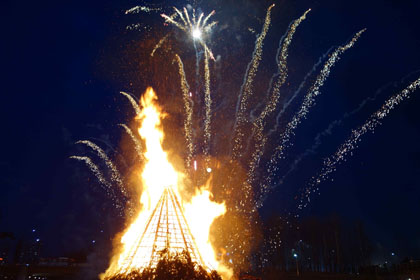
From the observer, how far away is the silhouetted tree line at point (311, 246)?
51.2 m

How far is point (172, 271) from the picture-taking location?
13359 millimetres

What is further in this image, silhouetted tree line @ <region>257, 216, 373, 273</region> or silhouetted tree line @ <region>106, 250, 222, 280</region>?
silhouetted tree line @ <region>257, 216, 373, 273</region>

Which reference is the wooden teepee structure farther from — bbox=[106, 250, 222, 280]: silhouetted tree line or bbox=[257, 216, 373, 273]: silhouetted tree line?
bbox=[257, 216, 373, 273]: silhouetted tree line

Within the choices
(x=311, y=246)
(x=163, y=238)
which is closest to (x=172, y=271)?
(x=163, y=238)

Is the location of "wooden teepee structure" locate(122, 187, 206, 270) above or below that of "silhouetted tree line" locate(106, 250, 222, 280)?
above

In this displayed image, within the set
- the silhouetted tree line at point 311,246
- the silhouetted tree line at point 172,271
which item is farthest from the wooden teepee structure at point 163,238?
the silhouetted tree line at point 311,246

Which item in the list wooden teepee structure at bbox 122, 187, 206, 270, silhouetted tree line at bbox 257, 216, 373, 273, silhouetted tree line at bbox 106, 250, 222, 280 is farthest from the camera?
silhouetted tree line at bbox 257, 216, 373, 273

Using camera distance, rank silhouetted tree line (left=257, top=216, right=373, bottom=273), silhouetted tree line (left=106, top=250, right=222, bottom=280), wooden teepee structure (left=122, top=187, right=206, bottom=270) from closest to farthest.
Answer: silhouetted tree line (left=106, top=250, right=222, bottom=280)
wooden teepee structure (left=122, top=187, right=206, bottom=270)
silhouetted tree line (left=257, top=216, right=373, bottom=273)

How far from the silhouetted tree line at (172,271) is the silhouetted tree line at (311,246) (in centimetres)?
4147

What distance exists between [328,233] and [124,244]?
4296 cm

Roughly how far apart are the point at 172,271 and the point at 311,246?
46642 millimetres

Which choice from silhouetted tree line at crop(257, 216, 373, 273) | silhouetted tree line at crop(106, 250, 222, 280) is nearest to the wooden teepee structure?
silhouetted tree line at crop(106, 250, 222, 280)

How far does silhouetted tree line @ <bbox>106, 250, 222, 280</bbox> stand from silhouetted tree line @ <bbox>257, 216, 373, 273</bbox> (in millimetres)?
41474

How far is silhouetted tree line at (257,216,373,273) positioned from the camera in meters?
51.2
